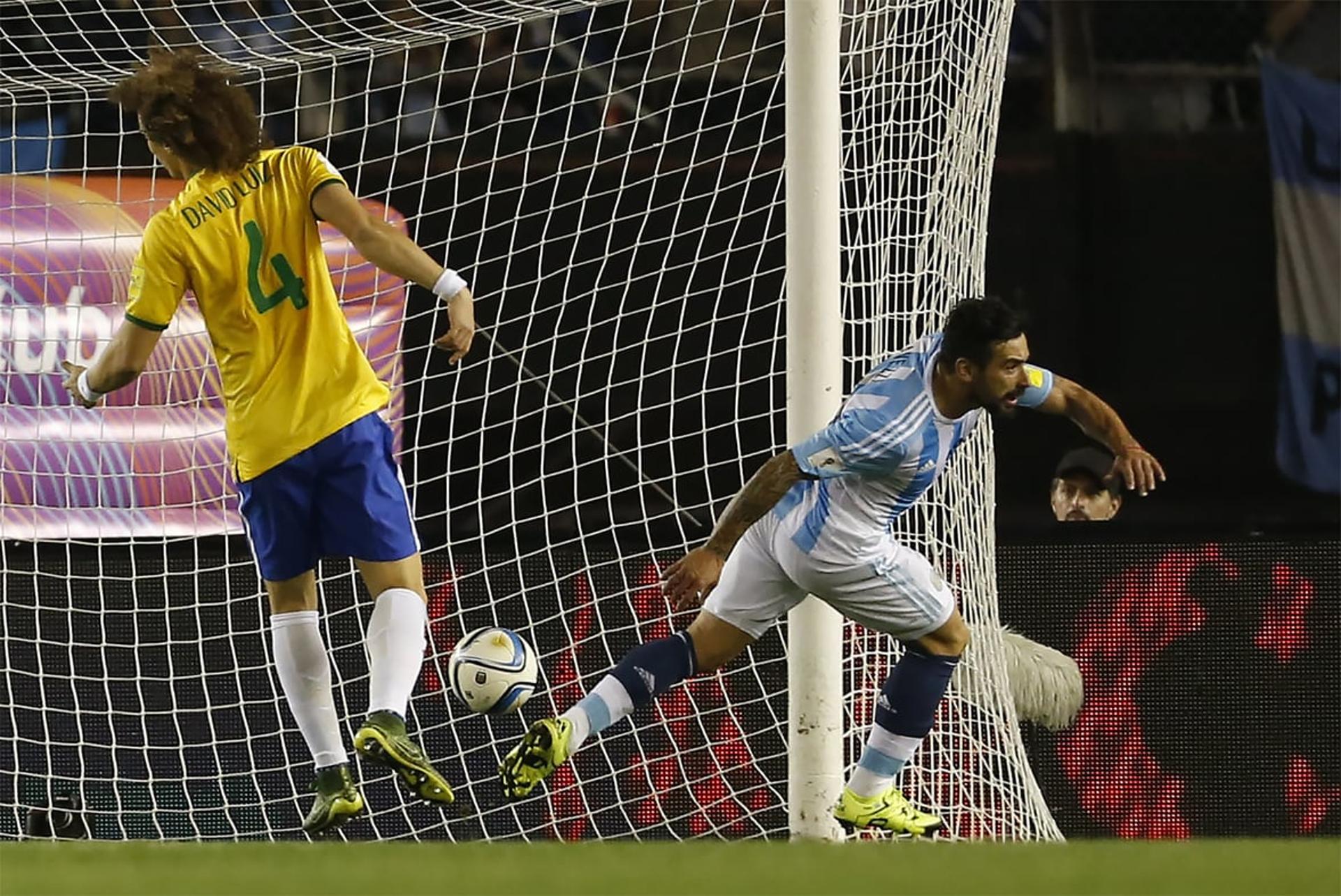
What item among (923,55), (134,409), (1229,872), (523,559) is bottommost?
(1229,872)

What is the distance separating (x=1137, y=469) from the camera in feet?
15.8

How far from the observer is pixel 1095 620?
6.43 metres

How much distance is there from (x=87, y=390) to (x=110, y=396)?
1.88 meters

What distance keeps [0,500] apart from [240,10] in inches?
67.9

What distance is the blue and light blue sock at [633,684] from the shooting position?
5016mm

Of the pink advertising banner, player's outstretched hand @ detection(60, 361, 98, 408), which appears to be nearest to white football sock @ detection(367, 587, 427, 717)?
player's outstretched hand @ detection(60, 361, 98, 408)

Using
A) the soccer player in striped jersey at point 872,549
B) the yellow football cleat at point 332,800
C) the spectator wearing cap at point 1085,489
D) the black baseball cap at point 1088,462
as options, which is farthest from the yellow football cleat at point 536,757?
the black baseball cap at point 1088,462

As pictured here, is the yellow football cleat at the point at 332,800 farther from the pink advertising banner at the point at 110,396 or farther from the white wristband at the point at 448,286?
the pink advertising banner at the point at 110,396

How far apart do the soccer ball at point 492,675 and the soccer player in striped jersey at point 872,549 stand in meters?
0.16

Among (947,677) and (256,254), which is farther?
(947,677)

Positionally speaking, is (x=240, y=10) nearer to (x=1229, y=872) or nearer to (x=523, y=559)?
(x=523, y=559)

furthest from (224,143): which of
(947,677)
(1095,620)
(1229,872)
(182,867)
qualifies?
(1095,620)

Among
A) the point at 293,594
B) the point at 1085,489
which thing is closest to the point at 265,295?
the point at 293,594

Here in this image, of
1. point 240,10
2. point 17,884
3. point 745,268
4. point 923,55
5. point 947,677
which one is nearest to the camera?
point 17,884
